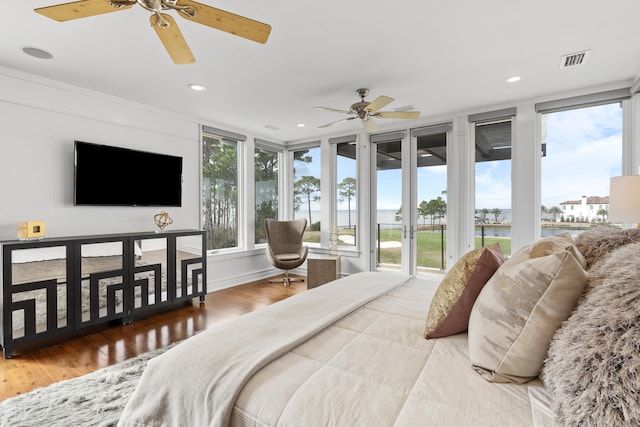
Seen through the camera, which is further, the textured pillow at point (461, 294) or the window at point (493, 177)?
the window at point (493, 177)

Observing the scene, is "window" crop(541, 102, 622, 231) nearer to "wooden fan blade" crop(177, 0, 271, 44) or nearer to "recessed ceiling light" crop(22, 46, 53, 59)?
"wooden fan blade" crop(177, 0, 271, 44)

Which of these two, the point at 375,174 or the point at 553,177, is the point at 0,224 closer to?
the point at 375,174

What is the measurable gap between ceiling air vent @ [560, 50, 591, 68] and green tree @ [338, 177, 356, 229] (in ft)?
9.93

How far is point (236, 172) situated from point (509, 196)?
4064 mm

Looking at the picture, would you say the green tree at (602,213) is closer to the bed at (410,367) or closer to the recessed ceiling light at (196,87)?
the bed at (410,367)

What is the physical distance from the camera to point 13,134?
290cm

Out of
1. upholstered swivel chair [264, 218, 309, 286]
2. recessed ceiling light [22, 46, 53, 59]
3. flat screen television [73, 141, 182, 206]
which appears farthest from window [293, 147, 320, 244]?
recessed ceiling light [22, 46, 53, 59]

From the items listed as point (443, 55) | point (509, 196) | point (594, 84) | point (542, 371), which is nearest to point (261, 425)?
point (542, 371)

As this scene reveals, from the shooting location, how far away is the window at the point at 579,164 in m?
3.39

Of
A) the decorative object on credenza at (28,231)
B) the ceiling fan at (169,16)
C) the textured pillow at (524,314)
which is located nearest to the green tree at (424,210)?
the ceiling fan at (169,16)

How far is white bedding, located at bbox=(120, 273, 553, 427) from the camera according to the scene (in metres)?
0.82

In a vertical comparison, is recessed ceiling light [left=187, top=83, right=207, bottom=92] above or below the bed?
above

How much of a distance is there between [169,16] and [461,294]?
201cm

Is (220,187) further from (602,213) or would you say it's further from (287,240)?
(602,213)
